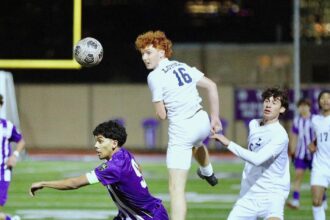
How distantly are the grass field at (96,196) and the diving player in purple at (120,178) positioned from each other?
17.5ft

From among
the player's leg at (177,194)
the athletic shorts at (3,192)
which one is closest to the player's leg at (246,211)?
the player's leg at (177,194)

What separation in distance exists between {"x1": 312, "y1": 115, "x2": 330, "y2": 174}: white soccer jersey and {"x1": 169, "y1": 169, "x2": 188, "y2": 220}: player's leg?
243cm

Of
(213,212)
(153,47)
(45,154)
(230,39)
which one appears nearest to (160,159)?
(45,154)

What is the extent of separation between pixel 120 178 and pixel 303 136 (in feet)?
26.7

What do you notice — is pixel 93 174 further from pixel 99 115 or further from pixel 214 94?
pixel 99 115

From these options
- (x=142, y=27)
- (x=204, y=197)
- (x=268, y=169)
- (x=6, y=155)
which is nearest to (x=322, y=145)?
(x=268, y=169)

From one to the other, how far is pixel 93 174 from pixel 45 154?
20120 mm

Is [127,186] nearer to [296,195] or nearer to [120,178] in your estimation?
[120,178]

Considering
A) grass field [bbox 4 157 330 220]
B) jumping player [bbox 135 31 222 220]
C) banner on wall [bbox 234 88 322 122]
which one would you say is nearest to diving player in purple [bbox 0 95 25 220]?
grass field [bbox 4 157 330 220]

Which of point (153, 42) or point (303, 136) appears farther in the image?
point (303, 136)

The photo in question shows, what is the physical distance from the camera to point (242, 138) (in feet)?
95.0

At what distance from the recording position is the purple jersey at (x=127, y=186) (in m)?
7.83

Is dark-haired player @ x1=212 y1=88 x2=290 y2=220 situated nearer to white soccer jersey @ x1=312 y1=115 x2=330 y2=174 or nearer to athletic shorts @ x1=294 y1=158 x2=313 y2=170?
white soccer jersey @ x1=312 y1=115 x2=330 y2=174

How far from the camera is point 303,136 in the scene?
51.1ft
